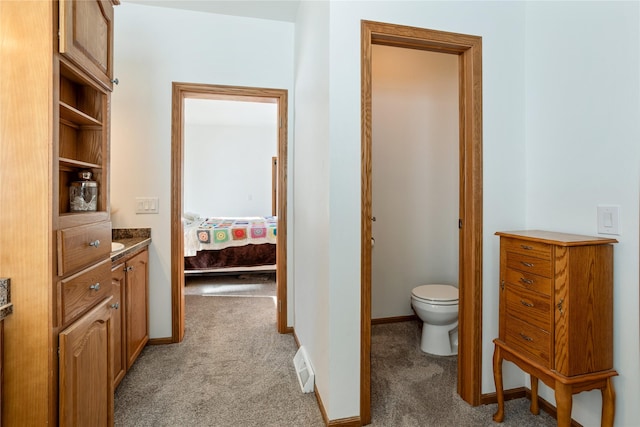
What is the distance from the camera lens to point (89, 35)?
1263 millimetres

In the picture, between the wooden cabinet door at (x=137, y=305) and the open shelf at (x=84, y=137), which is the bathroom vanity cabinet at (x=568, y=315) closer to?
the open shelf at (x=84, y=137)

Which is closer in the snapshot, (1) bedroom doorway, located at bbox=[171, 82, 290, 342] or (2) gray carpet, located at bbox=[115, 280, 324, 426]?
(2) gray carpet, located at bbox=[115, 280, 324, 426]

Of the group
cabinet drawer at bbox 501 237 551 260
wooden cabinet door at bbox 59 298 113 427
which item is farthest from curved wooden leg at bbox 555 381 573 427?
wooden cabinet door at bbox 59 298 113 427

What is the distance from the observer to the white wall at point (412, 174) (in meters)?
2.96

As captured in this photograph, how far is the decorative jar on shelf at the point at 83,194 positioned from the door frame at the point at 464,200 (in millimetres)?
1231

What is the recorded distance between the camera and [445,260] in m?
3.09

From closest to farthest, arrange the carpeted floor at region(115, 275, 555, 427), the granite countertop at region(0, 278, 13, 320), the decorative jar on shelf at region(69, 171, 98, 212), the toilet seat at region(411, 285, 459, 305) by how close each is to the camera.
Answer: the granite countertop at region(0, 278, 13, 320), the decorative jar on shelf at region(69, 171, 98, 212), the carpeted floor at region(115, 275, 555, 427), the toilet seat at region(411, 285, 459, 305)

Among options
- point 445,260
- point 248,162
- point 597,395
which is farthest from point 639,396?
point 248,162

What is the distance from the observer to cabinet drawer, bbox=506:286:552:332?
1.41m

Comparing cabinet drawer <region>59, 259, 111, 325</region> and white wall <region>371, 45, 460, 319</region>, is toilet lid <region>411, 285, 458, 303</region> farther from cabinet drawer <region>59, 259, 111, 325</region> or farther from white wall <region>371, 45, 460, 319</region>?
cabinet drawer <region>59, 259, 111, 325</region>

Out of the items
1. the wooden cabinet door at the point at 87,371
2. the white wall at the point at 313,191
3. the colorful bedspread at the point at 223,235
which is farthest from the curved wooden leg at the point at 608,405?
the colorful bedspread at the point at 223,235

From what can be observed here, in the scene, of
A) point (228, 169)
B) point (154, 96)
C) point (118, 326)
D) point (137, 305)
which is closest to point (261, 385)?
point (118, 326)

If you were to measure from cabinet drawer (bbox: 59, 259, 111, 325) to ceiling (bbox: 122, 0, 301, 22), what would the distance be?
2.15 m

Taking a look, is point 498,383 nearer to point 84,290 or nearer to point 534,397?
point 534,397
